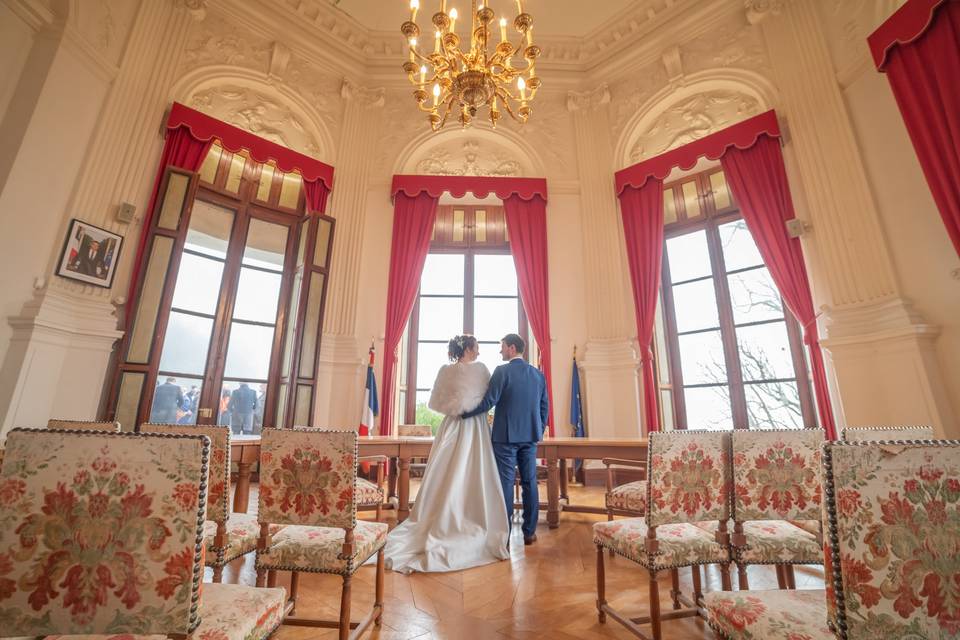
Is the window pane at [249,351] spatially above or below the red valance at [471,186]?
below

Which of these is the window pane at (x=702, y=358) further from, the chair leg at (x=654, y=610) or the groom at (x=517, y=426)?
the chair leg at (x=654, y=610)

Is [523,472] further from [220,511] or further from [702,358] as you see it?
[702,358]

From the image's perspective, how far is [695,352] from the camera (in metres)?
5.40

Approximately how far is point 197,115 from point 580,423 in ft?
18.4

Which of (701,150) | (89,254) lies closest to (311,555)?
(89,254)

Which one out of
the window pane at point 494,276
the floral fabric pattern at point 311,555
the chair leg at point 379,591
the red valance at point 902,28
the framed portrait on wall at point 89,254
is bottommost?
the chair leg at point 379,591

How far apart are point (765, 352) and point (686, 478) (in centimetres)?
402

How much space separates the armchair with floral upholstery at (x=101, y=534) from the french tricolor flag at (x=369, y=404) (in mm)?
4111

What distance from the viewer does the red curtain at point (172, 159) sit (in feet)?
13.6

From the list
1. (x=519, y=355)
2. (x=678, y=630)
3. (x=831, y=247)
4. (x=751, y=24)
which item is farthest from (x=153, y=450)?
(x=751, y=24)

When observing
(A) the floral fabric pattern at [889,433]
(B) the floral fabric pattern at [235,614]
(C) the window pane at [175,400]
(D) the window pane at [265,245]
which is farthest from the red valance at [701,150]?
(C) the window pane at [175,400]

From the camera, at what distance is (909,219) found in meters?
3.50

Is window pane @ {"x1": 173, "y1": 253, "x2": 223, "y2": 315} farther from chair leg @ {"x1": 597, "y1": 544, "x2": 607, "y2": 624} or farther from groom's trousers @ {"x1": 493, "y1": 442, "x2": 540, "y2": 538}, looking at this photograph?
chair leg @ {"x1": 597, "y1": 544, "x2": 607, "y2": 624}

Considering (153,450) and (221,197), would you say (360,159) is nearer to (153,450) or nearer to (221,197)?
(221,197)
